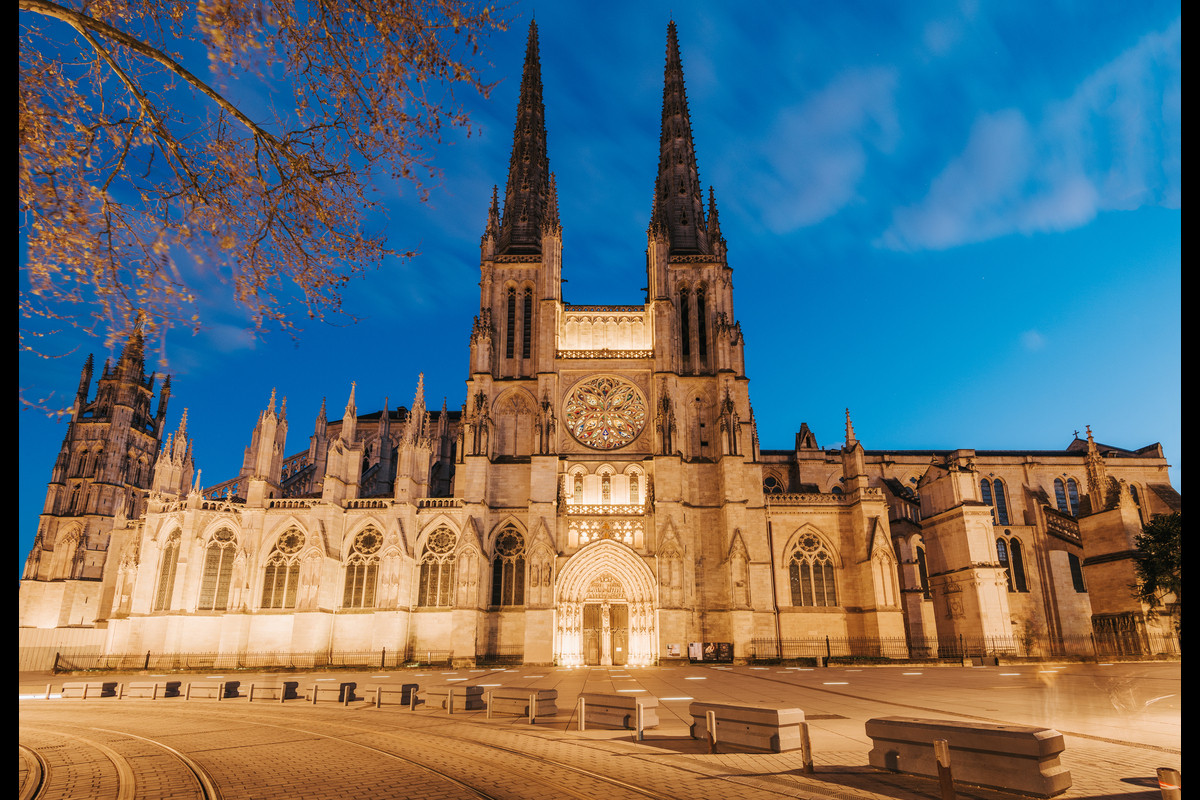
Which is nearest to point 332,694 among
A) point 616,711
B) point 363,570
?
point 616,711

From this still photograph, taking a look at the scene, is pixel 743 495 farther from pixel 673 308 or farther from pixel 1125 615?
pixel 1125 615

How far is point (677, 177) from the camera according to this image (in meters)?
43.8

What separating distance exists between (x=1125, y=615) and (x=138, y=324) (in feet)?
120

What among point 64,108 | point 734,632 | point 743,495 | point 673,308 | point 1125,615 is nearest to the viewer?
point 64,108

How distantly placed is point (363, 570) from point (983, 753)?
31.8m

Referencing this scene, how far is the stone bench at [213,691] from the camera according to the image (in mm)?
16406

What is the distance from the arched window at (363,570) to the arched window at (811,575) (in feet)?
70.8

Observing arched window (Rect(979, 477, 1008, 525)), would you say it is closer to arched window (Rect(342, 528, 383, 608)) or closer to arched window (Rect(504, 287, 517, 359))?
arched window (Rect(504, 287, 517, 359))

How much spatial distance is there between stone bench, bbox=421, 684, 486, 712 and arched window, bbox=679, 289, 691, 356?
90.8ft

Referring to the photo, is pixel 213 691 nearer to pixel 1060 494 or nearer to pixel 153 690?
pixel 153 690

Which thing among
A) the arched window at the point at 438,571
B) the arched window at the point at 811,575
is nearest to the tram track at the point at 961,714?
the arched window at the point at 811,575

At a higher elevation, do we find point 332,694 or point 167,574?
point 167,574

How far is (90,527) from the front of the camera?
5219 centimetres
